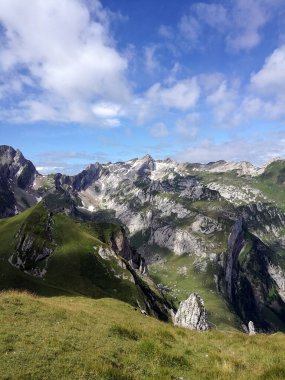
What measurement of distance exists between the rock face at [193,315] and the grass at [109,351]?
136 m

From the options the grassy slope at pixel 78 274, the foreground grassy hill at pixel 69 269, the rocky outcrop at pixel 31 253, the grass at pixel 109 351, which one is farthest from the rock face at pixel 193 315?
the grass at pixel 109 351

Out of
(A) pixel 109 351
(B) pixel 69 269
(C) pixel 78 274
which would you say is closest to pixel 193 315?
(C) pixel 78 274

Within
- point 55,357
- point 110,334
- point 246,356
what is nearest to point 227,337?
point 246,356

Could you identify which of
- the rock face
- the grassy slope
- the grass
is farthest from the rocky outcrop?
the grass

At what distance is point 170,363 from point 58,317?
9639mm

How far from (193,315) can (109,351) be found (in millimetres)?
154188

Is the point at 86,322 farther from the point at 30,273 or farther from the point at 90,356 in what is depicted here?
the point at 30,273

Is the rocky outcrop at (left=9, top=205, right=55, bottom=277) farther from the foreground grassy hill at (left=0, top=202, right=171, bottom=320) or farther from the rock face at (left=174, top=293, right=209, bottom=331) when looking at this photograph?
the rock face at (left=174, top=293, right=209, bottom=331)

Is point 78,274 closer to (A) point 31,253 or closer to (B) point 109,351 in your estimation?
(A) point 31,253

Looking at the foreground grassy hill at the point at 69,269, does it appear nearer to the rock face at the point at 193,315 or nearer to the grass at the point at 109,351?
the rock face at the point at 193,315

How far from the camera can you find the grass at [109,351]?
1884 cm

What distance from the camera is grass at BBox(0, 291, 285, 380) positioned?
18.8 metres

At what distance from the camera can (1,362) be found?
18516 millimetres

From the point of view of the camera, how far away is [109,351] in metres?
22.4
